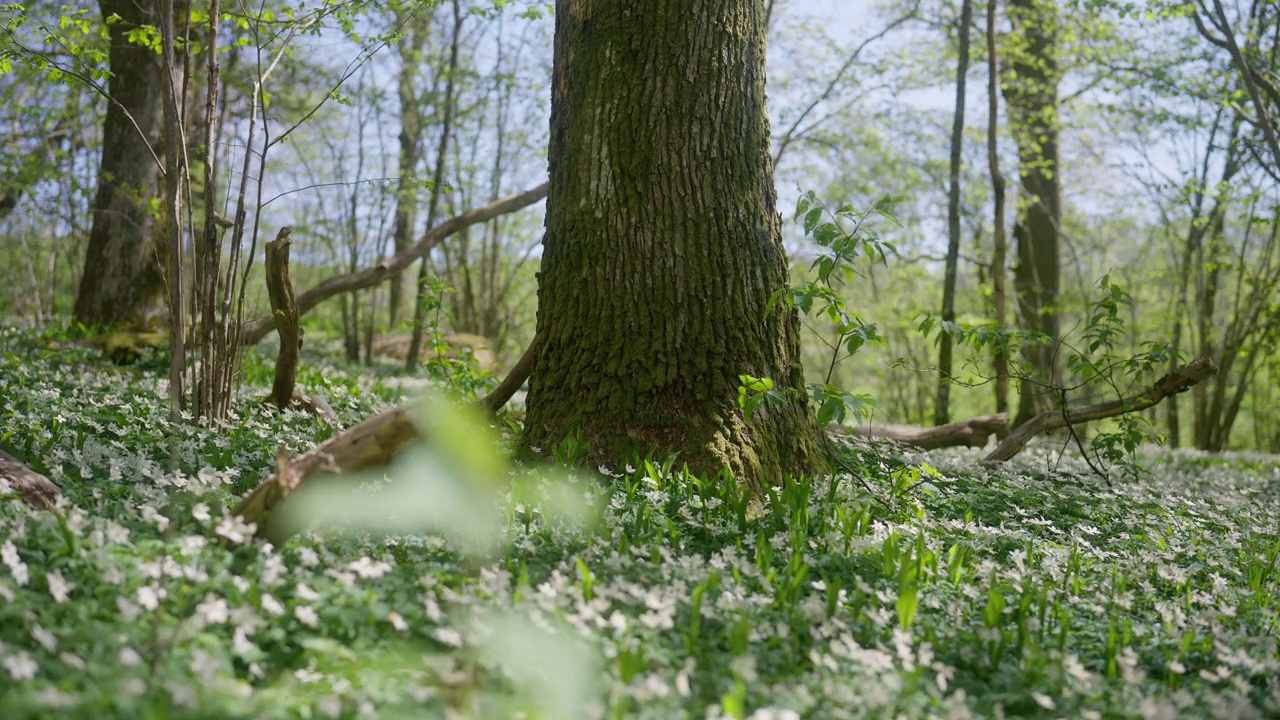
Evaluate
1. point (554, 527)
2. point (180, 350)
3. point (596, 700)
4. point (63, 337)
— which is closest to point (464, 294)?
point (63, 337)

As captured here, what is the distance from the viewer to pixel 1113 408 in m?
5.31

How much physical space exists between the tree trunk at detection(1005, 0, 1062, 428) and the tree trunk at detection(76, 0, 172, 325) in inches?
429

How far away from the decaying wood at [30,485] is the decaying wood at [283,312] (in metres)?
2.01

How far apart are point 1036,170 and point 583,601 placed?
13.2 meters

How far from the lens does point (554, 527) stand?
3143 mm

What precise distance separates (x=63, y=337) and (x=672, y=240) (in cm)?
682

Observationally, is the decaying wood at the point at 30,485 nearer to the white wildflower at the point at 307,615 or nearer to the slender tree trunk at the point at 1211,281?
the white wildflower at the point at 307,615

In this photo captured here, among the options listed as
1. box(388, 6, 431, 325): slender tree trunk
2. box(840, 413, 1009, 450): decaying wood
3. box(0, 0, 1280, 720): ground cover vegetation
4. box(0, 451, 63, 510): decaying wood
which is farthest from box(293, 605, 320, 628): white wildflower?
box(388, 6, 431, 325): slender tree trunk

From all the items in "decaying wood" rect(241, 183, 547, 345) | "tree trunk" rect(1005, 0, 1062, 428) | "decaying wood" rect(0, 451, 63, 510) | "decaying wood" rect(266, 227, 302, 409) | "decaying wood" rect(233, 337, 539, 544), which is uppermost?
"tree trunk" rect(1005, 0, 1062, 428)

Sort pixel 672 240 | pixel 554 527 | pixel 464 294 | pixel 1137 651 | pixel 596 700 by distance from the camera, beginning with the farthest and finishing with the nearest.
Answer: pixel 464 294 < pixel 672 240 < pixel 554 527 < pixel 1137 651 < pixel 596 700

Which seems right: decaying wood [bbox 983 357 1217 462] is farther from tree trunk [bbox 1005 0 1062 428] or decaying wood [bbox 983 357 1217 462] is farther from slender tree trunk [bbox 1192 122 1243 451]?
tree trunk [bbox 1005 0 1062 428]

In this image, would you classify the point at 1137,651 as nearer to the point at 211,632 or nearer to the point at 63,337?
the point at 211,632

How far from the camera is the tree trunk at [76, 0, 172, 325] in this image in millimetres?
8320

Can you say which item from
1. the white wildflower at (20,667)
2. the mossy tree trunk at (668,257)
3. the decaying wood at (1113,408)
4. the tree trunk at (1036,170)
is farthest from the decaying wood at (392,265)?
the tree trunk at (1036,170)
